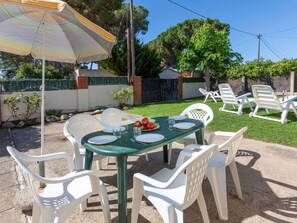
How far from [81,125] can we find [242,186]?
2.41m

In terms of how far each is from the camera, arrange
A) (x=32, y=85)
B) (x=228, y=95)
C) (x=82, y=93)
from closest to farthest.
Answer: (x=228, y=95) → (x=32, y=85) → (x=82, y=93)

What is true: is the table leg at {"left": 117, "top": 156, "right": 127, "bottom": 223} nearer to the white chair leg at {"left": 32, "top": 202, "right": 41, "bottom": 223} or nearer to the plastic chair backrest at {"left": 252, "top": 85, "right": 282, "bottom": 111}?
the white chair leg at {"left": 32, "top": 202, "right": 41, "bottom": 223}

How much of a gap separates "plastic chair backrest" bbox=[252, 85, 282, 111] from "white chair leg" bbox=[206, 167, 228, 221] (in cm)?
467

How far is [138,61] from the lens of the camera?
13727 millimetres

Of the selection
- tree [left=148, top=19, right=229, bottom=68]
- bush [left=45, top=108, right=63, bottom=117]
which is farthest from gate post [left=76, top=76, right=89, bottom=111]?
tree [left=148, top=19, right=229, bottom=68]

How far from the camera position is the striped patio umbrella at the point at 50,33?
85.7 inches

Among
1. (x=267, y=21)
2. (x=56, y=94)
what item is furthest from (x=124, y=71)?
(x=267, y=21)

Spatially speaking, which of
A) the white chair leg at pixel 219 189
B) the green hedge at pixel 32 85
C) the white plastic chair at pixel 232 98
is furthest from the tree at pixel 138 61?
the white chair leg at pixel 219 189

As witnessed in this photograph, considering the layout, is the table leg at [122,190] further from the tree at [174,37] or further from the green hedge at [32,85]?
the tree at [174,37]

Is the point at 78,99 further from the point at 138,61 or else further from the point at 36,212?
the point at 36,212

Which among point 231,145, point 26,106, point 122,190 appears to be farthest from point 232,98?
point 26,106

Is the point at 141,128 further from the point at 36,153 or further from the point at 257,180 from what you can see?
the point at 36,153

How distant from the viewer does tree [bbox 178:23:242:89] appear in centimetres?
1486

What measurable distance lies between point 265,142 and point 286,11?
16.7 metres
